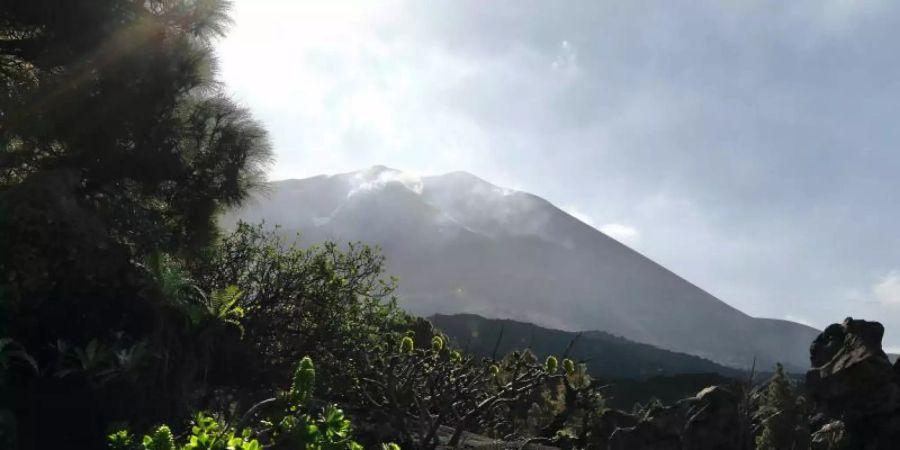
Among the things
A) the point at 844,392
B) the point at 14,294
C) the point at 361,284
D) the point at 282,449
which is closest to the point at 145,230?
the point at 14,294

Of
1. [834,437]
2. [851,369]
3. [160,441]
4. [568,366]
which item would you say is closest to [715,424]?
[568,366]

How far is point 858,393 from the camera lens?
19422 mm

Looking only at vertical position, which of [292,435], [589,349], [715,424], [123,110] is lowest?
[292,435]

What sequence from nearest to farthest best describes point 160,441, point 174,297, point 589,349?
1. point 160,441
2. point 174,297
3. point 589,349

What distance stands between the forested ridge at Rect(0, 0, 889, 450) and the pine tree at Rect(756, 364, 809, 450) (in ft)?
37.5

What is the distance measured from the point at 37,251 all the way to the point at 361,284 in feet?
25.5

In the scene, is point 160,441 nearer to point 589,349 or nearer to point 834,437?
point 834,437

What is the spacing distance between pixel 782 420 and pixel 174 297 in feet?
93.6

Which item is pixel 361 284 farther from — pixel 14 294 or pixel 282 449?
pixel 282 449

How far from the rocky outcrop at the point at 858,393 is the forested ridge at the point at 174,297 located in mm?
6902

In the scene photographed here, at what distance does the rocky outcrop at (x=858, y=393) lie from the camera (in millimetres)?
18875

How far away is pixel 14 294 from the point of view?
7000 mm

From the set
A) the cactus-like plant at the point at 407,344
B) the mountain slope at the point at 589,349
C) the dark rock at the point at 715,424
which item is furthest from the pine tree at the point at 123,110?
→ the mountain slope at the point at 589,349

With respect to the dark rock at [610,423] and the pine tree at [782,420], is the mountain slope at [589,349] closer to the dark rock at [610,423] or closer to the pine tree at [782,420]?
the pine tree at [782,420]
